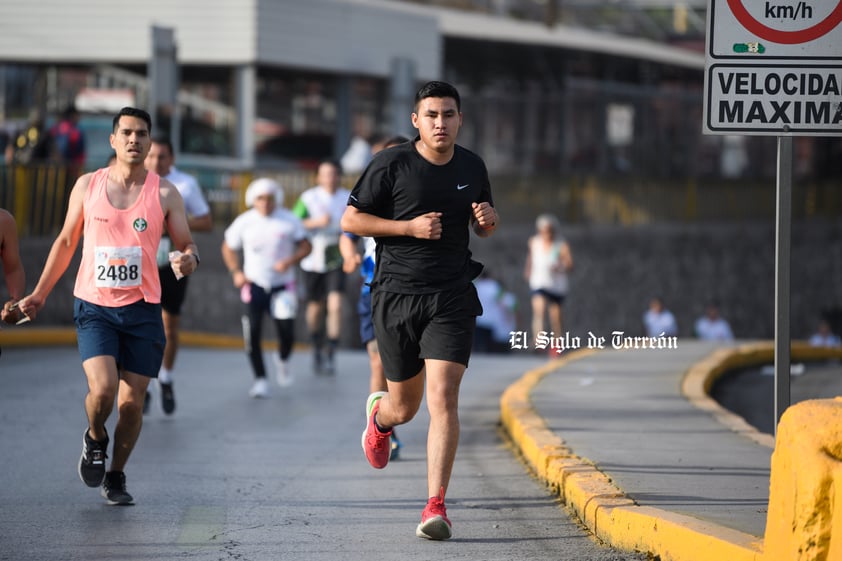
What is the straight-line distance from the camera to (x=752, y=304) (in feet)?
112

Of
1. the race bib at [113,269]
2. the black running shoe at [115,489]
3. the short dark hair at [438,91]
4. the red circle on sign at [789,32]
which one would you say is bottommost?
the black running shoe at [115,489]

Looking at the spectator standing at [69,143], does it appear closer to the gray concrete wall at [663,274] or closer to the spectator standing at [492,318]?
the gray concrete wall at [663,274]

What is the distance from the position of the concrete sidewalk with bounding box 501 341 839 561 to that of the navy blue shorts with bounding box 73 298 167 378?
221cm

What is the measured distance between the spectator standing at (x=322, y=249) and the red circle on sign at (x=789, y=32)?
810 cm

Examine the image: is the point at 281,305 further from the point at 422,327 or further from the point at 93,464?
the point at 422,327

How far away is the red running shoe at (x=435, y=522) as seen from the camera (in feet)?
22.7

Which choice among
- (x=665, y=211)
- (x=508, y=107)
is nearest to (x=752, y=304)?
(x=665, y=211)

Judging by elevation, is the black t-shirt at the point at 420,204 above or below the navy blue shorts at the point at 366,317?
above

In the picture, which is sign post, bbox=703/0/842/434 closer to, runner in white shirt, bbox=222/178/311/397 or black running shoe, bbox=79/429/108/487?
black running shoe, bbox=79/429/108/487

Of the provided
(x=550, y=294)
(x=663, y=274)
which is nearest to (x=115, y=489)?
(x=550, y=294)

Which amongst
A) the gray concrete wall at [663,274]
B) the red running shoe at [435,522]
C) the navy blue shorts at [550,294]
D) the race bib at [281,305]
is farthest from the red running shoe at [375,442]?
the gray concrete wall at [663,274]

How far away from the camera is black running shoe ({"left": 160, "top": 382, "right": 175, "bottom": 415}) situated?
1173 centimetres

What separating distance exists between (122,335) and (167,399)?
3954 millimetres

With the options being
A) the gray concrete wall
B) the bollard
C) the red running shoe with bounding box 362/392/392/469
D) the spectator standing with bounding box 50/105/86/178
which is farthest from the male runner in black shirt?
the gray concrete wall
